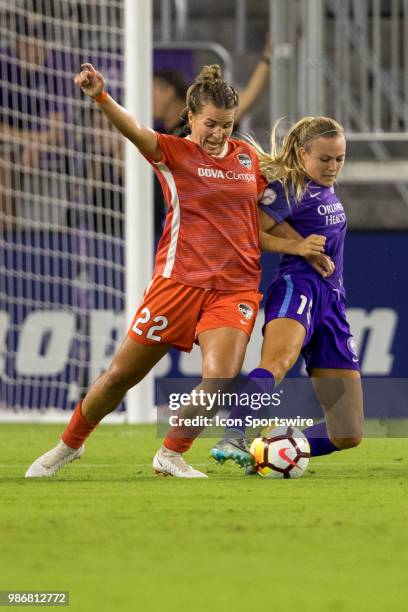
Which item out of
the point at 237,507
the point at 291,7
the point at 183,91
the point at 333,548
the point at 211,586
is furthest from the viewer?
the point at 291,7

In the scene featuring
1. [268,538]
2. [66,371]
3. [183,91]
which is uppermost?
[183,91]

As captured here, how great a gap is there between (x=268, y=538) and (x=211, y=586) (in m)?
0.73

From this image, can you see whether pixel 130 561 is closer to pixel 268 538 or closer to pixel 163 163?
pixel 268 538

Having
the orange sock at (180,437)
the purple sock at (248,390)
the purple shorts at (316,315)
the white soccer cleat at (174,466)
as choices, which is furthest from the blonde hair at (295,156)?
the white soccer cleat at (174,466)

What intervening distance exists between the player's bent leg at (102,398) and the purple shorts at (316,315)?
54 cm

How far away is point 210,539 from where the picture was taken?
4102 mm

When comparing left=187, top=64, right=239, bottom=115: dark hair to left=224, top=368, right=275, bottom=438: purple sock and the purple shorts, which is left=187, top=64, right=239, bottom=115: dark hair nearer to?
the purple shorts

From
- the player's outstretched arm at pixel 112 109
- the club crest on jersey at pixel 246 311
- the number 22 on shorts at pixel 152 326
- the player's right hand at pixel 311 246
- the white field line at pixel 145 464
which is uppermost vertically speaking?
the player's outstretched arm at pixel 112 109

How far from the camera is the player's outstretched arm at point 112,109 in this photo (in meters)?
5.37

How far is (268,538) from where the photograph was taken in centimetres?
411

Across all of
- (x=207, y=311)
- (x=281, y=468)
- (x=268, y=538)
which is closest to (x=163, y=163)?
(x=207, y=311)

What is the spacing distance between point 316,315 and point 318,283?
14cm

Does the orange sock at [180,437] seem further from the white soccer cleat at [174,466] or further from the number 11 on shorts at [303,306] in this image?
the number 11 on shorts at [303,306]

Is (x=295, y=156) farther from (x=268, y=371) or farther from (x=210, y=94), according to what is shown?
(x=268, y=371)
